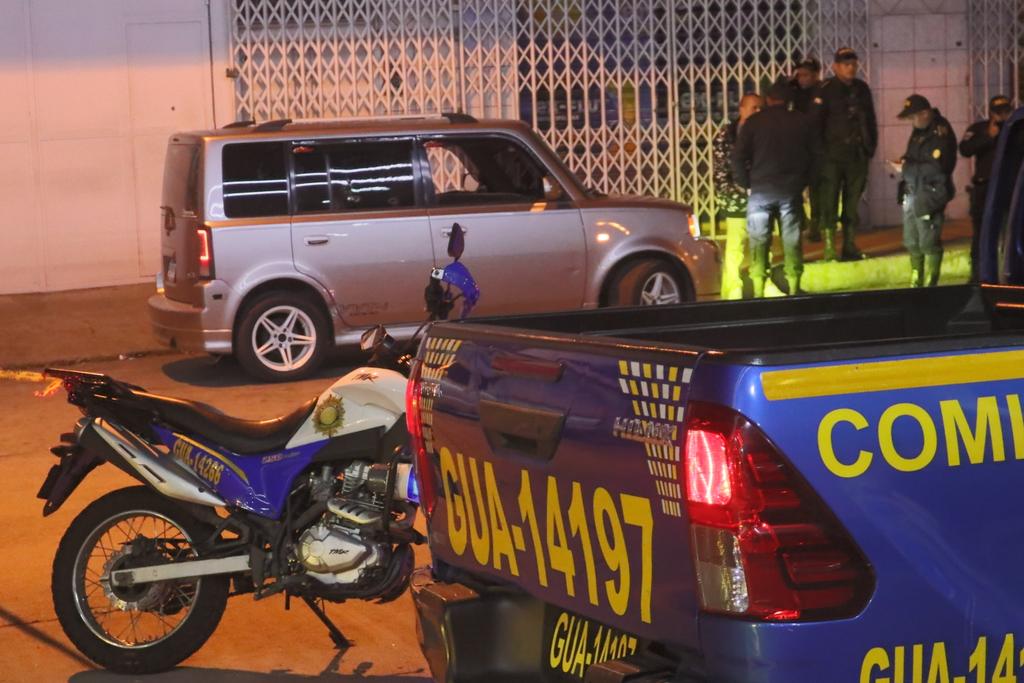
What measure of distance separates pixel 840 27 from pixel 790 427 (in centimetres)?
1429

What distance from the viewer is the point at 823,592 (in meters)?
3.05

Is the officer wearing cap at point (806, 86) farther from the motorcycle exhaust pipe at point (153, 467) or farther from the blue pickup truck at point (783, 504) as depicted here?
the blue pickup truck at point (783, 504)

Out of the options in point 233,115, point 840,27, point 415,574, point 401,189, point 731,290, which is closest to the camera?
point 415,574

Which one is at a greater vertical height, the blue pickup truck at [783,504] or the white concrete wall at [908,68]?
the white concrete wall at [908,68]

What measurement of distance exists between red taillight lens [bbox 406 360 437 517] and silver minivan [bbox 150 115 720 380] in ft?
23.1

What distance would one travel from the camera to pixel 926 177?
1315 centimetres

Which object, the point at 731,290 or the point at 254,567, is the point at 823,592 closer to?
the point at 254,567

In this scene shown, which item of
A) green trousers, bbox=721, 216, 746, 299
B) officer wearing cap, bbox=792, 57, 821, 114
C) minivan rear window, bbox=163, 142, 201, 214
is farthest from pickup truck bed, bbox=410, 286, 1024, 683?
officer wearing cap, bbox=792, 57, 821, 114

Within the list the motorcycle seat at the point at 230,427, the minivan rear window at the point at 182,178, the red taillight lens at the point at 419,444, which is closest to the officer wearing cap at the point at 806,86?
the minivan rear window at the point at 182,178

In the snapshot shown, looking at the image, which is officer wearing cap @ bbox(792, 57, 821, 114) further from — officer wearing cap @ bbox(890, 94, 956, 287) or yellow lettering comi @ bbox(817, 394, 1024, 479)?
yellow lettering comi @ bbox(817, 394, 1024, 479)

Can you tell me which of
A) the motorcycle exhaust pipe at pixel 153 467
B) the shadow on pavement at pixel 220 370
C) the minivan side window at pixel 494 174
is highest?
the minivan side window at pixel 494 174

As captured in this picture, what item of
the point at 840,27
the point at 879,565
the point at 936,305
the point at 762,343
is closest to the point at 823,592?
the point at 879,565

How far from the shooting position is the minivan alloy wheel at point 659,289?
12.0 meters

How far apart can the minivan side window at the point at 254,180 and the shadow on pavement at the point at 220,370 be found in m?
1.22
